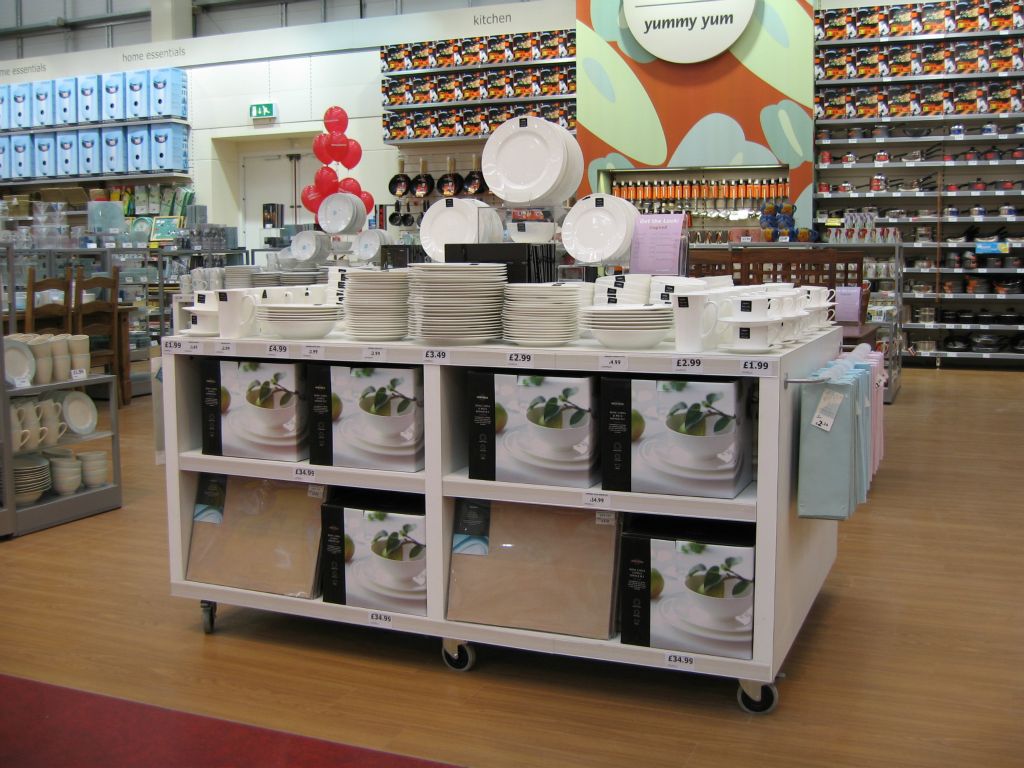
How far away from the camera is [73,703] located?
8.89ft

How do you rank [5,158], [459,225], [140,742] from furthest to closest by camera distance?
[5,158]
[459,225]
[140,742]

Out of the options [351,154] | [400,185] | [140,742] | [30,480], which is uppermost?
[351,154]

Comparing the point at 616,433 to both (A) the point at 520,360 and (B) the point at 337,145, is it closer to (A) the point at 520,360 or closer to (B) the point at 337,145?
(A) the point at 520,360

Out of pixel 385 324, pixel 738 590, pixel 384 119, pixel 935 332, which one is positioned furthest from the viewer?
pixel 384 119

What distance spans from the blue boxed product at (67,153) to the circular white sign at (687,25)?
733 centimetres

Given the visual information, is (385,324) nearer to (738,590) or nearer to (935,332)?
(738,590)

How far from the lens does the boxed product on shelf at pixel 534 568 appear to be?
108 inches

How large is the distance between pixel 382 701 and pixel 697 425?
1.12 meters

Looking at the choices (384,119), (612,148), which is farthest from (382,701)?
(384,119)

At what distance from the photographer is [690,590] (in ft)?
8.61

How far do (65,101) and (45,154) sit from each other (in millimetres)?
741

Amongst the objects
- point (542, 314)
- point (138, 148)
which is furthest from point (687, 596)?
point (138, 148)

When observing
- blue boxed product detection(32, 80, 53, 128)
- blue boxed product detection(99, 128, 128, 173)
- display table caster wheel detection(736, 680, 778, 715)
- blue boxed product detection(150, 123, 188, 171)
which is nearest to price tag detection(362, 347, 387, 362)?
display table caster wheel detection(736, 680, 778, 715)

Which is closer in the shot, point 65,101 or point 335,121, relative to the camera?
point 335,121
